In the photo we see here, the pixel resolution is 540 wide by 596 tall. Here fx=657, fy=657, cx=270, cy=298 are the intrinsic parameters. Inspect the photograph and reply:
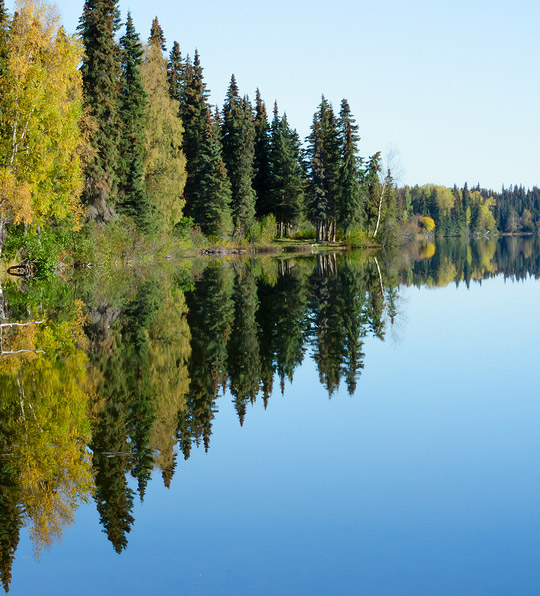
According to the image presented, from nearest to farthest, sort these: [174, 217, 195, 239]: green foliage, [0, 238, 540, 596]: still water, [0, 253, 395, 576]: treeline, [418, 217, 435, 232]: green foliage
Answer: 1. [0, 238, 540, 596]: still water
2. [0, 253, 395, 576]: treeline
3. [174, 217, 195, 239]: green foliage
4. [418, 217, 435, 232]: green foliage

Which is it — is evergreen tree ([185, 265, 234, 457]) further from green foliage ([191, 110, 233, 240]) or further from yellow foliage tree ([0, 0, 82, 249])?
green foliage ([191, 110, 233, 240])

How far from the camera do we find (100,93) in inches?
1507

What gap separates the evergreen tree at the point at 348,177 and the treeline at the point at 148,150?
15cm

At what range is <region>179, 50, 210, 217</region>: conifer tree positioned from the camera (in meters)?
62.1

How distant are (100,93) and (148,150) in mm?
7777

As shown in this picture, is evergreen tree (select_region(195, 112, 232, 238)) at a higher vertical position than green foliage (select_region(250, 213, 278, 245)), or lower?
higher

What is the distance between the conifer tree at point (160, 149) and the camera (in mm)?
46094

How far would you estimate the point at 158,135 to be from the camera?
46.6 meters

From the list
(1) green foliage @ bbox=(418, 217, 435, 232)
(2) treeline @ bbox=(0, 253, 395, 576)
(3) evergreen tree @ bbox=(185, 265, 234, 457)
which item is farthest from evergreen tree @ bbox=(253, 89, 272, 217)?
(1) green foliage @ bbox=(418, 217, 435, 232)

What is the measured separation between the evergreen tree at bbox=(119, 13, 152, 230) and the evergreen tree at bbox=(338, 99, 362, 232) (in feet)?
94.8

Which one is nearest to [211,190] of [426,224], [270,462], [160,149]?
[160,149]

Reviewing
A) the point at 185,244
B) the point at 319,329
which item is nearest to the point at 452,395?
the point at 319,329

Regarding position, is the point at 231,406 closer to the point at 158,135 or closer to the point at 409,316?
the point at 409,316

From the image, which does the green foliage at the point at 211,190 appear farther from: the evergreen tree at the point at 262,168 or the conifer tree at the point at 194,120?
the evergreen tree at the point at 262,168
